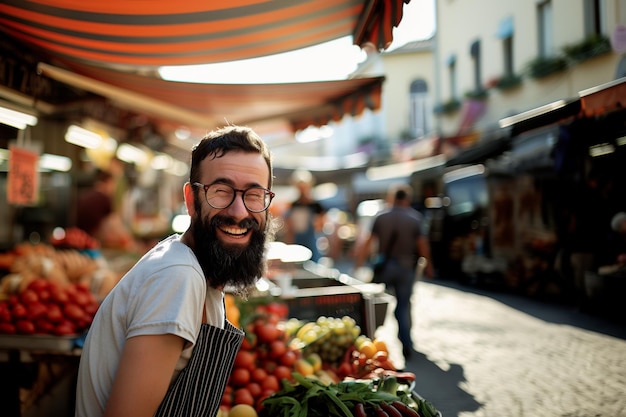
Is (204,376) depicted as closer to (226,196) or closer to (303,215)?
(226,196)

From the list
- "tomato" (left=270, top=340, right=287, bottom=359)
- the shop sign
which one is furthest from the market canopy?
"tomato" (left=270, top=340, right=287, bottom=359)

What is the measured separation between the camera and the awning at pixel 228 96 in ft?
15.8

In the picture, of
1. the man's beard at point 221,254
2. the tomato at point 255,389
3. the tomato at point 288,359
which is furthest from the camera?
the tomato at point 288,359

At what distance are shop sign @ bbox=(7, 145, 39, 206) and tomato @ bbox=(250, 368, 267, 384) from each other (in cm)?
301

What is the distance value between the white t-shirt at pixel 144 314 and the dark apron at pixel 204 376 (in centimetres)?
5

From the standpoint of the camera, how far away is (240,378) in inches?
122

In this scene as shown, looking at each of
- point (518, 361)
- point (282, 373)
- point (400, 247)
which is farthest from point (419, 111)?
point (282, 373)

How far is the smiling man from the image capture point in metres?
1.36

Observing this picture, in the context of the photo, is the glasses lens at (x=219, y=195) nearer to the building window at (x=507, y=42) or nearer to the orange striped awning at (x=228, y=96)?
the orange striped awning at (x=228, y=96)

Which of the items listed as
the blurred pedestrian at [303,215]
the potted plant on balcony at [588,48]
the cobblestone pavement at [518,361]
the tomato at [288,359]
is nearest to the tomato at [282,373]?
the tomato at [288,359]

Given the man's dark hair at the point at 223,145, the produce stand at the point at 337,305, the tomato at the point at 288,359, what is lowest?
the tomato at the point at 288,359

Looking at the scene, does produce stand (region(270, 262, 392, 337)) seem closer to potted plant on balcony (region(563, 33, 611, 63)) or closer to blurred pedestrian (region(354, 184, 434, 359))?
blurred pedestrian (region(354, 184, 434, 359))

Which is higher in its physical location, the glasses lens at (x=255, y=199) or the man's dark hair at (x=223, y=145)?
the man's dark hair at (x=223, y=145)

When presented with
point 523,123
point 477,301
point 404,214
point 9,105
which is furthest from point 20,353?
point 477,301
